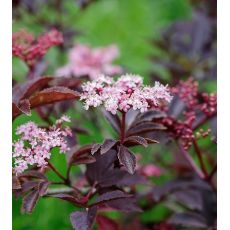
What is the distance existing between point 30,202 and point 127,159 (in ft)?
0.50

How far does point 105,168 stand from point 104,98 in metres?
0.17

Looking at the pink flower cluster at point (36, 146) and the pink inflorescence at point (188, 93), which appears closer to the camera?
the pink flower cluster at point (36, 146)

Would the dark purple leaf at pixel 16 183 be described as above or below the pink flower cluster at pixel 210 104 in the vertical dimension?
below

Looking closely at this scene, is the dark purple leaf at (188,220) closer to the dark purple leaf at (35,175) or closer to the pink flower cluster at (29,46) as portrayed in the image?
the dark purple leaf at (35,175)

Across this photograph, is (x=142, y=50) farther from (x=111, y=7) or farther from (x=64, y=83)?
(x=64, y=83)

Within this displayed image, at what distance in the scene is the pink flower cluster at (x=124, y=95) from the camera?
31.0 inches

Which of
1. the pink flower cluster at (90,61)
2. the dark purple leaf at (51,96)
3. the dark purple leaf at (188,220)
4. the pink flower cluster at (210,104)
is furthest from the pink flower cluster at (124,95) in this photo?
the pink flower cluster at (90,61)

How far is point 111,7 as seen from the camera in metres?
2.82

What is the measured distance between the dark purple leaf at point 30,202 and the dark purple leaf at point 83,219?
0.19 ft

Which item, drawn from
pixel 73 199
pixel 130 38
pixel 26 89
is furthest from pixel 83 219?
pixel 130 38

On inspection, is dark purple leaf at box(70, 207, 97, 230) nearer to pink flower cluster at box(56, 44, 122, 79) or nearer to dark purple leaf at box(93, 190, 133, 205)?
dark purple leaf at box(93, 190, 133, 205)

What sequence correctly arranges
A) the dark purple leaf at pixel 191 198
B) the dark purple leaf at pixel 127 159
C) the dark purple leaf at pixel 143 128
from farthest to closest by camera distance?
1. the dark purple leaf at pixel 191 198
2. the dark purple leaf at pixel 143 128
3. the dark purple leaf at pixel 127 159

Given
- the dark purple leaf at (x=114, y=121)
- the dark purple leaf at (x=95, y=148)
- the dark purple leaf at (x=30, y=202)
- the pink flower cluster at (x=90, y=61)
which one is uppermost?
the pink flower cluster at (x=90, y=61)

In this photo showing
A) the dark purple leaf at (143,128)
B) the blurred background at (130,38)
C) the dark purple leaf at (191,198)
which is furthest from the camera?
the blurred background at (130,38)
